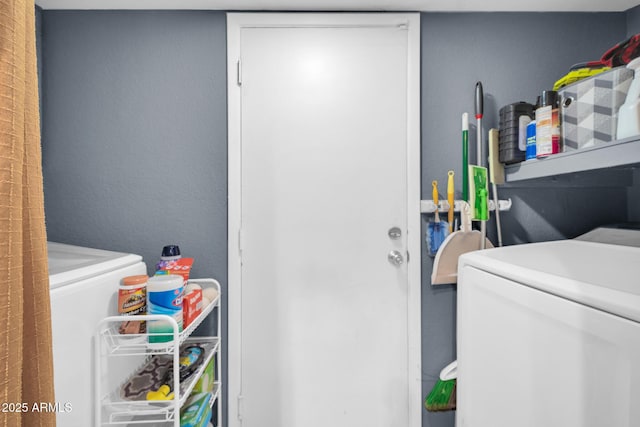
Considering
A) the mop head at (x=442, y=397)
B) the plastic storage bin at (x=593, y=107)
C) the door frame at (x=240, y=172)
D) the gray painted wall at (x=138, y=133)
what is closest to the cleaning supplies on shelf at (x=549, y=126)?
the plastic storage bin at (x=593, y=107)

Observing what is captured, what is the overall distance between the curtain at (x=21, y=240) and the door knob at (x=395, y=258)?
3.82ft

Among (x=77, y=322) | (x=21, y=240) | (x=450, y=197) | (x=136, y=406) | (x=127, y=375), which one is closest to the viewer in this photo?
(x=21, y=240)

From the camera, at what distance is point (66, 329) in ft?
2.59

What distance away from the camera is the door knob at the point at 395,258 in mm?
1375

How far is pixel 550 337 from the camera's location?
0.65m

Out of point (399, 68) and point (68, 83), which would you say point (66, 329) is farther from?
point (399, 68)

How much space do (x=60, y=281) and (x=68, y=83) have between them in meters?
1.07

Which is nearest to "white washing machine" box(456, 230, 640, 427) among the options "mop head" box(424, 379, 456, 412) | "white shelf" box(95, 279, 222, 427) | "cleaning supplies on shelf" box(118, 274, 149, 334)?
"mop head" box(424, 379, 456, 412)

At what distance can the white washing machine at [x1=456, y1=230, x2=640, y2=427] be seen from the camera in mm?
526

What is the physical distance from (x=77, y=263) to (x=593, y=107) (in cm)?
172

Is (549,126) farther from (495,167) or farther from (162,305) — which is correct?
(162,305)

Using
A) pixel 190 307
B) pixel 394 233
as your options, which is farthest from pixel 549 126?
pixel 190 307

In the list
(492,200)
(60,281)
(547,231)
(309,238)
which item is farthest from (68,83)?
(547,231)

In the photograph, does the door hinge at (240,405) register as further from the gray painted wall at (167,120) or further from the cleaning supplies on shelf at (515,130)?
the cleaning supplies on shelf at (515,130)
